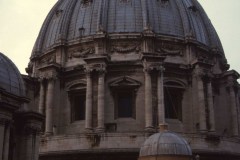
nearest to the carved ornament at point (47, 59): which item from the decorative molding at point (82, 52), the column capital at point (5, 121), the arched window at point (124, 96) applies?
the decorative molding at point (82, 52)

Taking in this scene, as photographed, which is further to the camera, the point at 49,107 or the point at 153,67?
the point at 49,107

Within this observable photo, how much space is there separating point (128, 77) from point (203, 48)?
785 cm

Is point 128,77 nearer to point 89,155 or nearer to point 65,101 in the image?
point 65,101

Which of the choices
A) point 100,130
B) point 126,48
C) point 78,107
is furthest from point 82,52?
point 100,130

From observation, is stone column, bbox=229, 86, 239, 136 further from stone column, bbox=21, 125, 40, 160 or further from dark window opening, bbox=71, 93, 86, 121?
stone column, bbox=21, 125, 40, 160

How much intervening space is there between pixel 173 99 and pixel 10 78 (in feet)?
58.4

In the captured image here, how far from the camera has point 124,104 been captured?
35.6 metres

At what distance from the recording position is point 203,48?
3981 cm

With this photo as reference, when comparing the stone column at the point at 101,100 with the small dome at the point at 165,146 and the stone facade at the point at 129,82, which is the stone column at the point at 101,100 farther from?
the small dome at the point at 165,146

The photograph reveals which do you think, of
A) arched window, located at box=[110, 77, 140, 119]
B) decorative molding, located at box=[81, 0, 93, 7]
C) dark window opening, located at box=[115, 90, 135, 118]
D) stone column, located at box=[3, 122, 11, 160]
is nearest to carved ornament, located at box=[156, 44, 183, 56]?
arched window, located at box=[110, 77, 140, 119]

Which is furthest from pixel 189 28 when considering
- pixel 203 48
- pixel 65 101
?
pixel 65 101

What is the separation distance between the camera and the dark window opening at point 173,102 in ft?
117

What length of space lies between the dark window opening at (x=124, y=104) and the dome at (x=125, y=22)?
199 inches

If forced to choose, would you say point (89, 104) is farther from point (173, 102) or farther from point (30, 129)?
point (30, 129)
